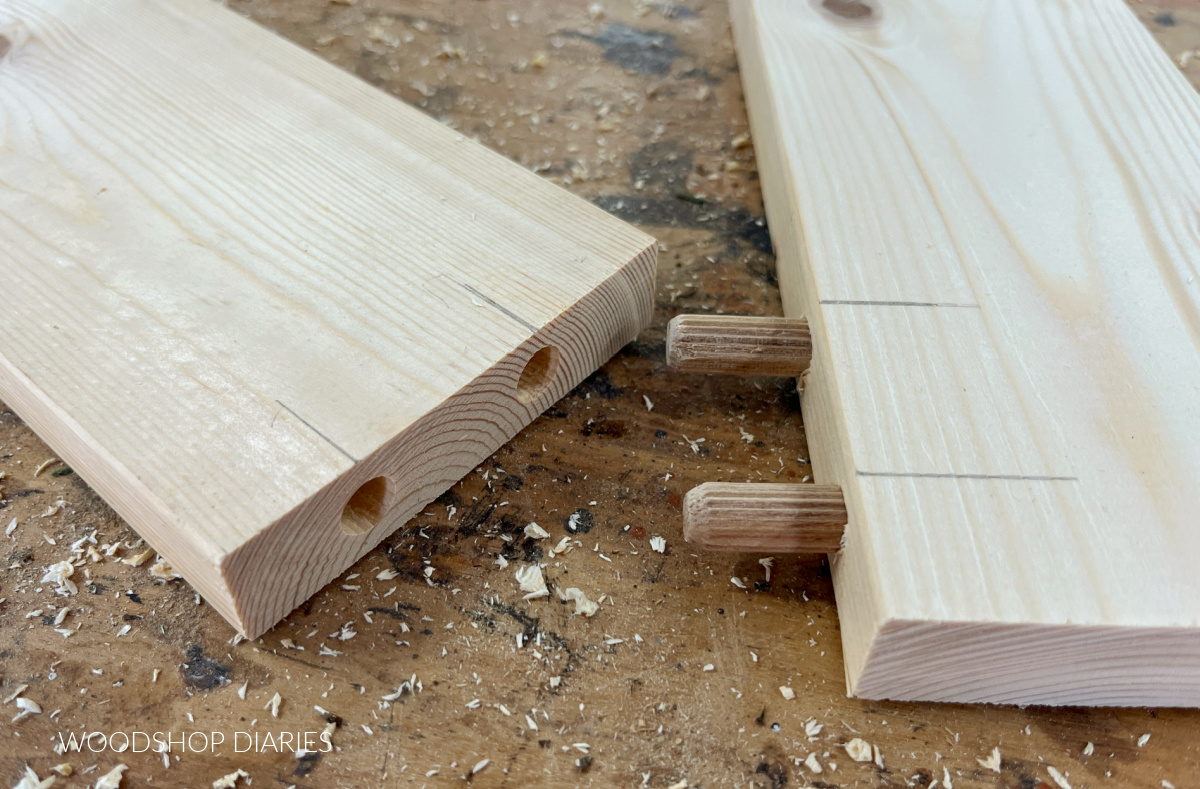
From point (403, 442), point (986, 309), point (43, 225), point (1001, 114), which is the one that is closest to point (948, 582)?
point (986, 309)

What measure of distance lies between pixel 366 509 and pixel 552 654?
291mm

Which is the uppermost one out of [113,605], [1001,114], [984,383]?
[1001,114]

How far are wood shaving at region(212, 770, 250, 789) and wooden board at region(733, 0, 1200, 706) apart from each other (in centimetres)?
65

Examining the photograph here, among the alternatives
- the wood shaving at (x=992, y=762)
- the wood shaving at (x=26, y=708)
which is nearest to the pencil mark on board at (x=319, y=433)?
the wood shaving at (x=26, y=708)

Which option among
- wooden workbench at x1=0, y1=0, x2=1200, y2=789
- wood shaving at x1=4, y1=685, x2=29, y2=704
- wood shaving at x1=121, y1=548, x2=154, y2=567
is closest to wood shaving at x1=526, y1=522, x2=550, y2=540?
wooden workbench at x1=0, y1=0, x2=1200, y2=789

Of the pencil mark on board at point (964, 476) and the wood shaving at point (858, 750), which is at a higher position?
the pencil mark on board at point (964, 476)

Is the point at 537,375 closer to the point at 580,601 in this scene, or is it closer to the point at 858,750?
the point at 580,601

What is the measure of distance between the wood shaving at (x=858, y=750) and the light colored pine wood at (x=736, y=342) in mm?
472

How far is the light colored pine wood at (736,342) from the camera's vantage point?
1.09 m

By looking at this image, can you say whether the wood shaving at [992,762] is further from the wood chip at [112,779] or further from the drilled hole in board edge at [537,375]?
the wood chip at [112,779]

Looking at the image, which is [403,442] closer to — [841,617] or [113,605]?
[113,605]

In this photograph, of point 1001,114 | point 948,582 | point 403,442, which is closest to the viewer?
point 948,582

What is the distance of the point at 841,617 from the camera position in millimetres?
963

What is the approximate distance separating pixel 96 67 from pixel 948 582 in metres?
1.54
